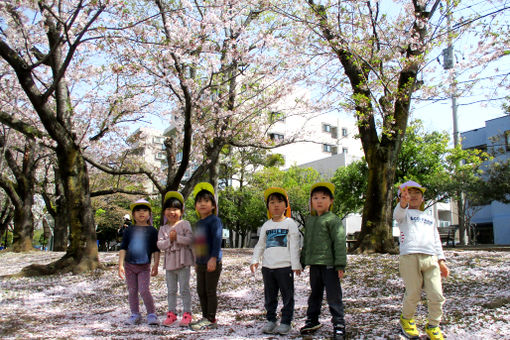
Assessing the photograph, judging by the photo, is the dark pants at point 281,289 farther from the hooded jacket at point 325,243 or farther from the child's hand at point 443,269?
the child's hand at point 443,269

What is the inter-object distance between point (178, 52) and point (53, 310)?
6.16 m

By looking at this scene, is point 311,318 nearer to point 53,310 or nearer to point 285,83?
point 53,310

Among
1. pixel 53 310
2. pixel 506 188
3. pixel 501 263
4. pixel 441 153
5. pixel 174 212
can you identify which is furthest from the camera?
pixel 441 153

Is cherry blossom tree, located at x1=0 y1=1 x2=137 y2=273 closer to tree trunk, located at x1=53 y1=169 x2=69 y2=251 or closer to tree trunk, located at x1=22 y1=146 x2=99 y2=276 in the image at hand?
tree trunk, located at x1=22 y1=146 x2=99 y2=276

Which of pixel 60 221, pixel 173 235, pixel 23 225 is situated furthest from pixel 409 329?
pixel 60 221

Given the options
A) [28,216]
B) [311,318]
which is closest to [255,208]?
[28,216]

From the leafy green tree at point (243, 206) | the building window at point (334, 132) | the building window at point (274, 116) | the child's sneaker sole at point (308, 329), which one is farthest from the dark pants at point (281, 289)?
the building window at point (334, 132)

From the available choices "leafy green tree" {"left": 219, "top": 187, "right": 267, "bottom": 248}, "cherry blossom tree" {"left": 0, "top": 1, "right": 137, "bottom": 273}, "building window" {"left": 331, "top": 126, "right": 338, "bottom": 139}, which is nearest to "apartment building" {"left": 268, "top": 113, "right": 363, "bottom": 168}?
"building window" {"left": 331, "top": 126, "right": 338, "bottom": 139}

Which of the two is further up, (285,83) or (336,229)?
(285,83)

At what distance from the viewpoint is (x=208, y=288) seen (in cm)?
454

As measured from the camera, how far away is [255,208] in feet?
101

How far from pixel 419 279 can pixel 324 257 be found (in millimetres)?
898

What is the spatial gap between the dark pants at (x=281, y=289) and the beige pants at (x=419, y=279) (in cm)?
109

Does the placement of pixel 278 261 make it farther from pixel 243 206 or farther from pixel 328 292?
pixel 243 206
